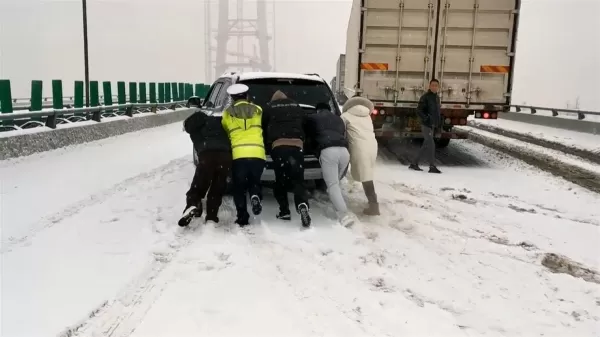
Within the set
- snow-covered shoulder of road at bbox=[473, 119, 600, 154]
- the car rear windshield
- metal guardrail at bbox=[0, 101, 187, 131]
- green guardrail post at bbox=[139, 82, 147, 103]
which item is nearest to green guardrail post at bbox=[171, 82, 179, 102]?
green guardrail post at bbox=[139, 82, 147, 103]

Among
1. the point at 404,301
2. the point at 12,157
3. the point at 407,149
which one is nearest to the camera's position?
the point at 404,301

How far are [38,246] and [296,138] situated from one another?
289 cm

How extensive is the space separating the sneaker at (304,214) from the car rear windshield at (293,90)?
1.64m

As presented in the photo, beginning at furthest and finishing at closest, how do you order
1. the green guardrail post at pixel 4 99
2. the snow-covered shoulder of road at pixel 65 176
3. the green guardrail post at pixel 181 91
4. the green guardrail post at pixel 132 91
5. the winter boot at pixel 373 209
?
1. the green guardrail post at pixel 181 91
2. the green guardrail post at pixel 132 91
3. the green guardrail post at pixel 4 99
4. the winter boot at pixel 373 209
5. the snow-covered shoulder of road at pixel 65 176

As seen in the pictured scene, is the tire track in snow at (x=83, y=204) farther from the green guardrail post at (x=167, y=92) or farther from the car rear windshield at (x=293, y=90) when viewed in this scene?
the green guardrail post at (x=167, y=92)

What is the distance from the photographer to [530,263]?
15.5ft

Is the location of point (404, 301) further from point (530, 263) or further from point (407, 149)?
point (407, 149)

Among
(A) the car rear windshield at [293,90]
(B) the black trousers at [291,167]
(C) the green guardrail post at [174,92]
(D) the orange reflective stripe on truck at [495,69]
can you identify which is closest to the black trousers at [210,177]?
(B) the black trousers at [291,167]

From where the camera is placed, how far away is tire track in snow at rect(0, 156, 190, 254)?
15.9ft

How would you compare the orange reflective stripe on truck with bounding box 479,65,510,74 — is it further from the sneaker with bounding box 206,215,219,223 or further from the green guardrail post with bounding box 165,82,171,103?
the green guardrail post with bounding box 165,82,171,103

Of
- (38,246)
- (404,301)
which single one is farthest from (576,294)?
(38,246)

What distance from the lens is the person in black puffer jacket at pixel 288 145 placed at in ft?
18.2

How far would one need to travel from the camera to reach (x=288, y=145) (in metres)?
5.56

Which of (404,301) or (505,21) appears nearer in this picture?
(404,301)
